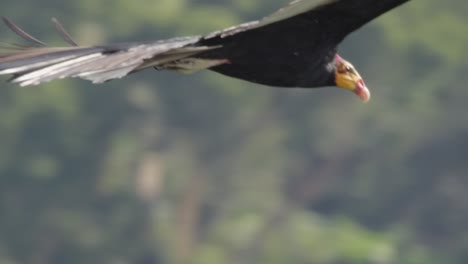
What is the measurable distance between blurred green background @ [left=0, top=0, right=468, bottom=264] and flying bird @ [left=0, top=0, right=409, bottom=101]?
15316 mm

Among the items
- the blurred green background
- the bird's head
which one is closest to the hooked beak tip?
the bird's head

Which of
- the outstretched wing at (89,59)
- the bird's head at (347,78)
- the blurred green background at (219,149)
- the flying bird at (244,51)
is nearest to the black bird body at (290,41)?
the flying bird at (244,51)

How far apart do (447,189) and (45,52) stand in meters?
20.4

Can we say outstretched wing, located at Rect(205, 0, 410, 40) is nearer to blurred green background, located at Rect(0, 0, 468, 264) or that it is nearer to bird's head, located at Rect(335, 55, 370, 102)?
bird's head, located at Rect(335, 55, 370, 102)

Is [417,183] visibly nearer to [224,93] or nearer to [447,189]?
[447,189]

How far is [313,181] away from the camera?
85.9 feet

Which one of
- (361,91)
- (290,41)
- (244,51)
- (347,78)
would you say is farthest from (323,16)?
(361,91)

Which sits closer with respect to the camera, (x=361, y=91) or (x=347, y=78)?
(x=347, y=78)

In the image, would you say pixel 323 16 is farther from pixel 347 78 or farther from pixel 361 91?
pixel 361 91

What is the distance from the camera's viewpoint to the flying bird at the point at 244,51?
5461 millimetres

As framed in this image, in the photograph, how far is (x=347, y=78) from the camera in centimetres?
621

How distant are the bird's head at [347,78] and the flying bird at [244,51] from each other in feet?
0.72

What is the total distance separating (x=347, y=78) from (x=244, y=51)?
68 cm

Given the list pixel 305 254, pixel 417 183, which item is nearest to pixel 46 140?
pixel 305 254
